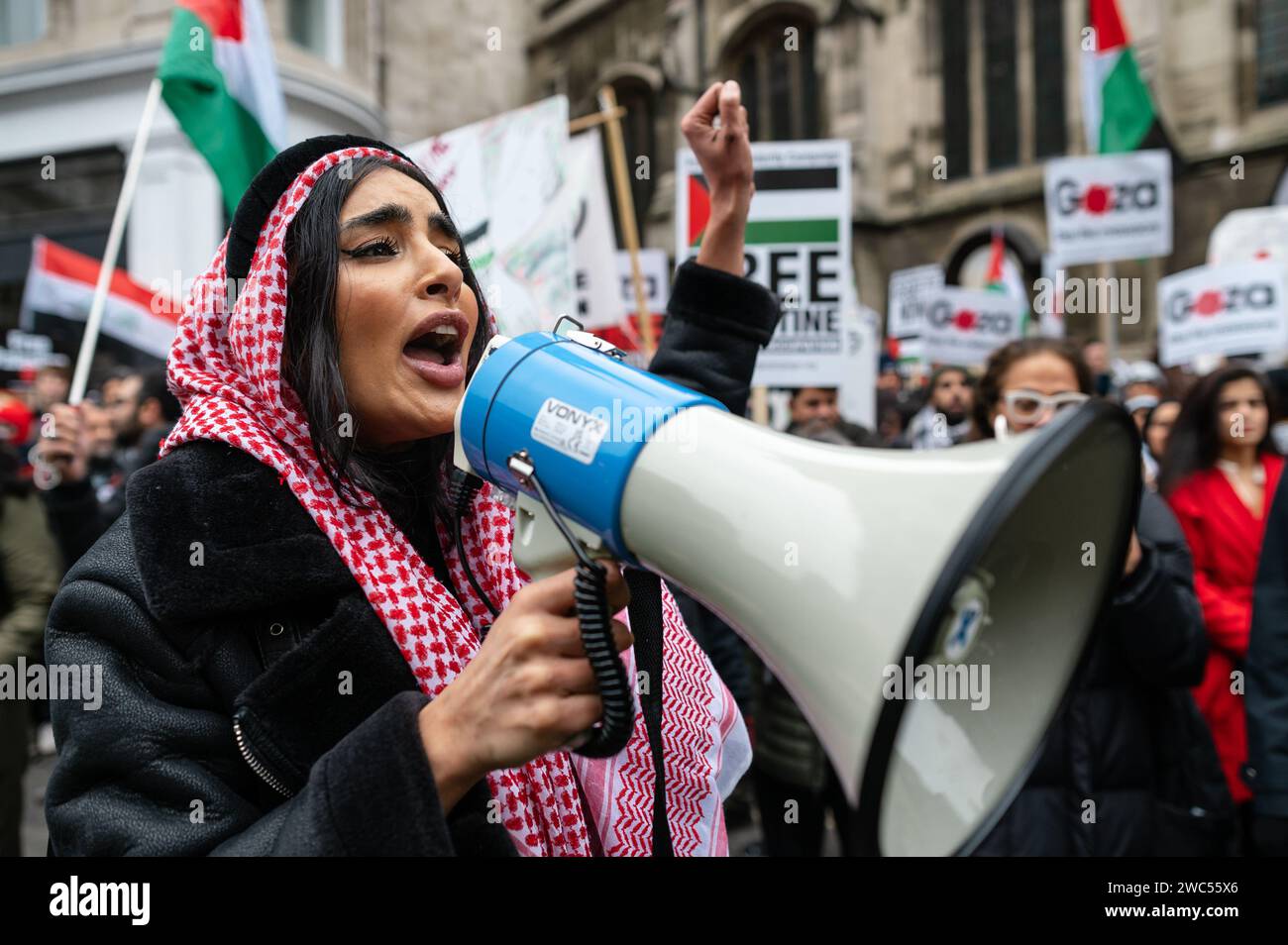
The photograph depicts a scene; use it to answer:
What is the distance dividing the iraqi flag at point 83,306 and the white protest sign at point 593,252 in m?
2.25

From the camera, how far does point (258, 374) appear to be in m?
1.22

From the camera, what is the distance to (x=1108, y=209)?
7129 mm

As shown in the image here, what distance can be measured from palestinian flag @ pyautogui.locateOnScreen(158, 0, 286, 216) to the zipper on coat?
3515mm

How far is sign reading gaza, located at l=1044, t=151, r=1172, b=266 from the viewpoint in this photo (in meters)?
7.05

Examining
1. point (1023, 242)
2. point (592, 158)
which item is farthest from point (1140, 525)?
point (1023, 242)

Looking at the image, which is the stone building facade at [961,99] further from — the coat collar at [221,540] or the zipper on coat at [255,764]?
the zipper on coat at [255,764]

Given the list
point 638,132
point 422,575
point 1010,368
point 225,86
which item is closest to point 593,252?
point 225,86

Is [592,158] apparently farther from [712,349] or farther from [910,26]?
[910,26]

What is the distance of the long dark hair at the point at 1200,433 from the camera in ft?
11.5

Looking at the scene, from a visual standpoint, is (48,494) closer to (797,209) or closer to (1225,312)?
(797,209)

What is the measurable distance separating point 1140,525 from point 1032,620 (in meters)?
1.88

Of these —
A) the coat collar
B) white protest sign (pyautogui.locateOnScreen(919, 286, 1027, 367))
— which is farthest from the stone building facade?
the coat collar

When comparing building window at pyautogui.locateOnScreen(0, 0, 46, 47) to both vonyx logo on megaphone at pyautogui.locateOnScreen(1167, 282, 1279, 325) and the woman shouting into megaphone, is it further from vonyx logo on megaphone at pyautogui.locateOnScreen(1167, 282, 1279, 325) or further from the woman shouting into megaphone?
the woman shouting into megaphone

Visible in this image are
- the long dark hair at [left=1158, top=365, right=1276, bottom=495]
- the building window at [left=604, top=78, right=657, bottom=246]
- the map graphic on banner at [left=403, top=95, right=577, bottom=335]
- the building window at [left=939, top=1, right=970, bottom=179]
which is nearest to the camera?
the long dark hair at [left=1158, top=365, right=1276, bottom=495]
